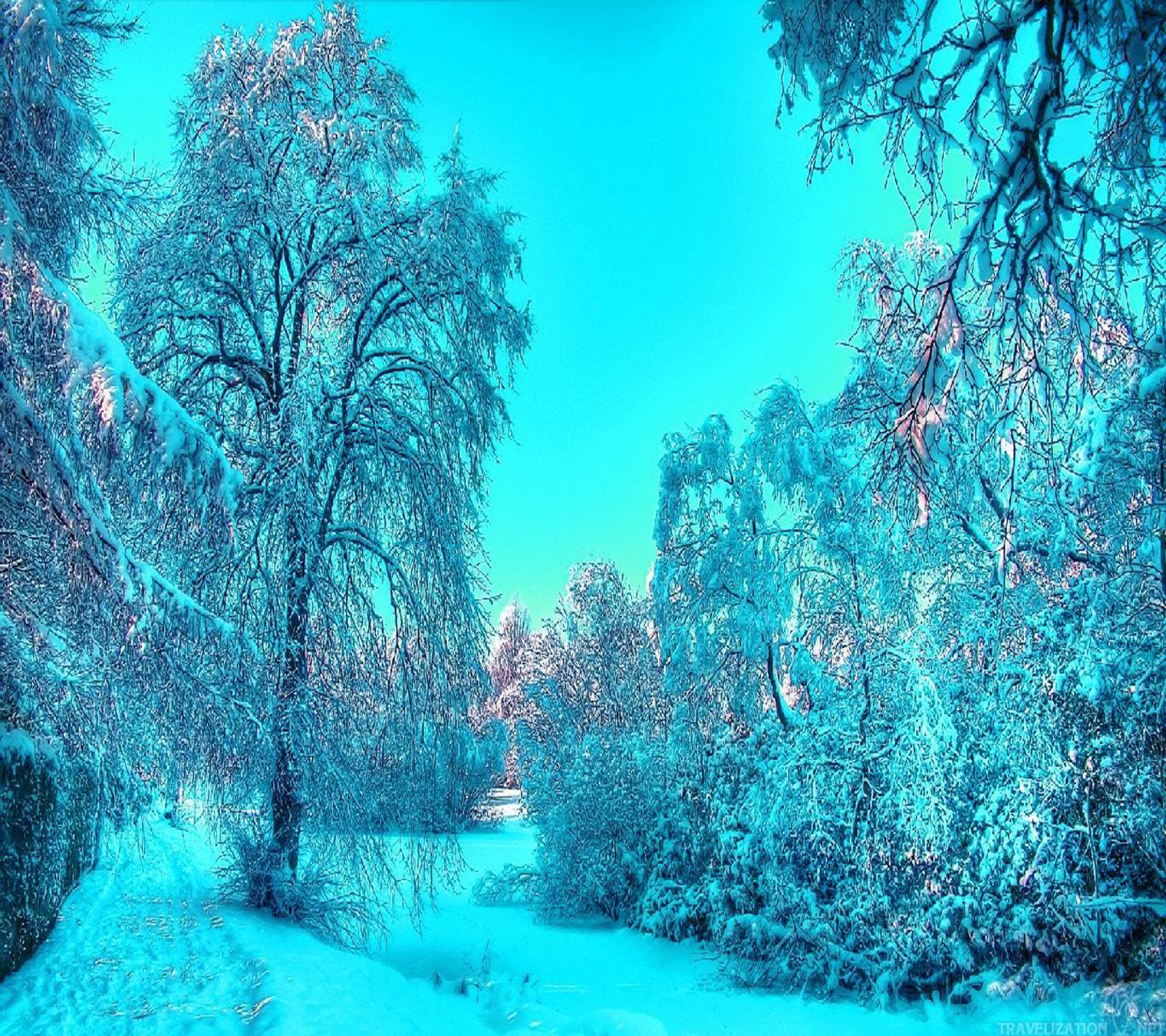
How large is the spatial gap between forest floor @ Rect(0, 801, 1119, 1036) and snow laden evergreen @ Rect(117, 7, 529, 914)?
970 millimetres

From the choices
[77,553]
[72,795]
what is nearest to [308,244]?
[77,553]

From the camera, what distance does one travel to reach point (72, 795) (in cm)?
663

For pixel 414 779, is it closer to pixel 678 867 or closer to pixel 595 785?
pixel 595 785

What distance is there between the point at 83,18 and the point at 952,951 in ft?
32.1

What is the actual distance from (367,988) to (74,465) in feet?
13.6

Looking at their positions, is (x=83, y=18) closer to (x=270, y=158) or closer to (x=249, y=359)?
(x=270, y=158)

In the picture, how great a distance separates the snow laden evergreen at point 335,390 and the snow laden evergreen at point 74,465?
1.64 meters

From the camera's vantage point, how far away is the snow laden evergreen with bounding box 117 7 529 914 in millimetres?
6434

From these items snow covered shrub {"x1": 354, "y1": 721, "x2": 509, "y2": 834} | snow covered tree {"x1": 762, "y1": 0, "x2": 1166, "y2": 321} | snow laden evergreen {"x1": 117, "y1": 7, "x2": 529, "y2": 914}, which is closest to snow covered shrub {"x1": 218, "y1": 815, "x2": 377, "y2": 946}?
snow laden evergreen {"x1": 117, "y1": 7, "x2": 529, "y2": 914}

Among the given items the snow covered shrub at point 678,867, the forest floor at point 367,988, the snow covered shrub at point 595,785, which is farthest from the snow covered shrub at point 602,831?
the forest floor at point 367,988

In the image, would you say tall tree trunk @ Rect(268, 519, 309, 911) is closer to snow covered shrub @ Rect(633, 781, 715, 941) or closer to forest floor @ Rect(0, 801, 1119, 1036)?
forest floor @ Rect(0, 801, 1119, 1036)

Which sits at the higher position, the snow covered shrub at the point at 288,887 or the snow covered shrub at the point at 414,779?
the snow covered shrub at the point at 414,779

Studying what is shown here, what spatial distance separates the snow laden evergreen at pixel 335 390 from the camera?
6434 millimetres

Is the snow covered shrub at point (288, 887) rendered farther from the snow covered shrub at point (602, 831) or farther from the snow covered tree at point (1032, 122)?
the snow covered tree at point (1032, 122)
